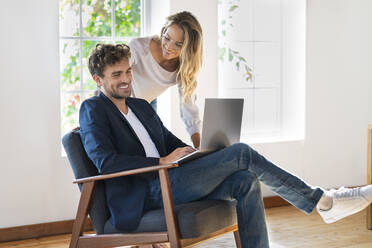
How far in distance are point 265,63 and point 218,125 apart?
201 cm

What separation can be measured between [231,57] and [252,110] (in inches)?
18.7

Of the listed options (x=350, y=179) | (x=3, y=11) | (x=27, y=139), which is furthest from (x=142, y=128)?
(x=350, y=179)

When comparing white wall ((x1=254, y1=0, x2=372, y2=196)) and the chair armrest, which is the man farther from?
white wall ((x1=254, y1=0, x2=372, y2=196))

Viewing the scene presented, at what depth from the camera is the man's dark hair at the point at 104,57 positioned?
2.42 m

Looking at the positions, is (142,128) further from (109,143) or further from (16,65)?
(16,65)

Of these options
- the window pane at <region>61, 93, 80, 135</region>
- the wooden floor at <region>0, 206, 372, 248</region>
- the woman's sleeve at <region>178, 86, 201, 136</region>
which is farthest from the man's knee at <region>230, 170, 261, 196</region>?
the window pane at <region>61, 93, 80, 135</region>

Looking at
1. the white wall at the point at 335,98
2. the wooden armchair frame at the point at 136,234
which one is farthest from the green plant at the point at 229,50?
the wooden armchair frame at the point at 136,234

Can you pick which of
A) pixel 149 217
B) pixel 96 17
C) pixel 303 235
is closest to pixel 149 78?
pixel 96 17

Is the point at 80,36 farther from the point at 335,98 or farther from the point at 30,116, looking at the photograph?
the point at 335,98

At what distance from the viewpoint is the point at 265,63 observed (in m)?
4.23

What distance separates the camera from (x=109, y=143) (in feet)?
7.61

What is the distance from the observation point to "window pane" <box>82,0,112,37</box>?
3.57 m

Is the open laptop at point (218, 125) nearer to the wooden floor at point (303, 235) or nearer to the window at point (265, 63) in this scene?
the wooden floor at point (303, 235)

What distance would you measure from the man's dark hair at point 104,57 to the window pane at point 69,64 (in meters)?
1.13
